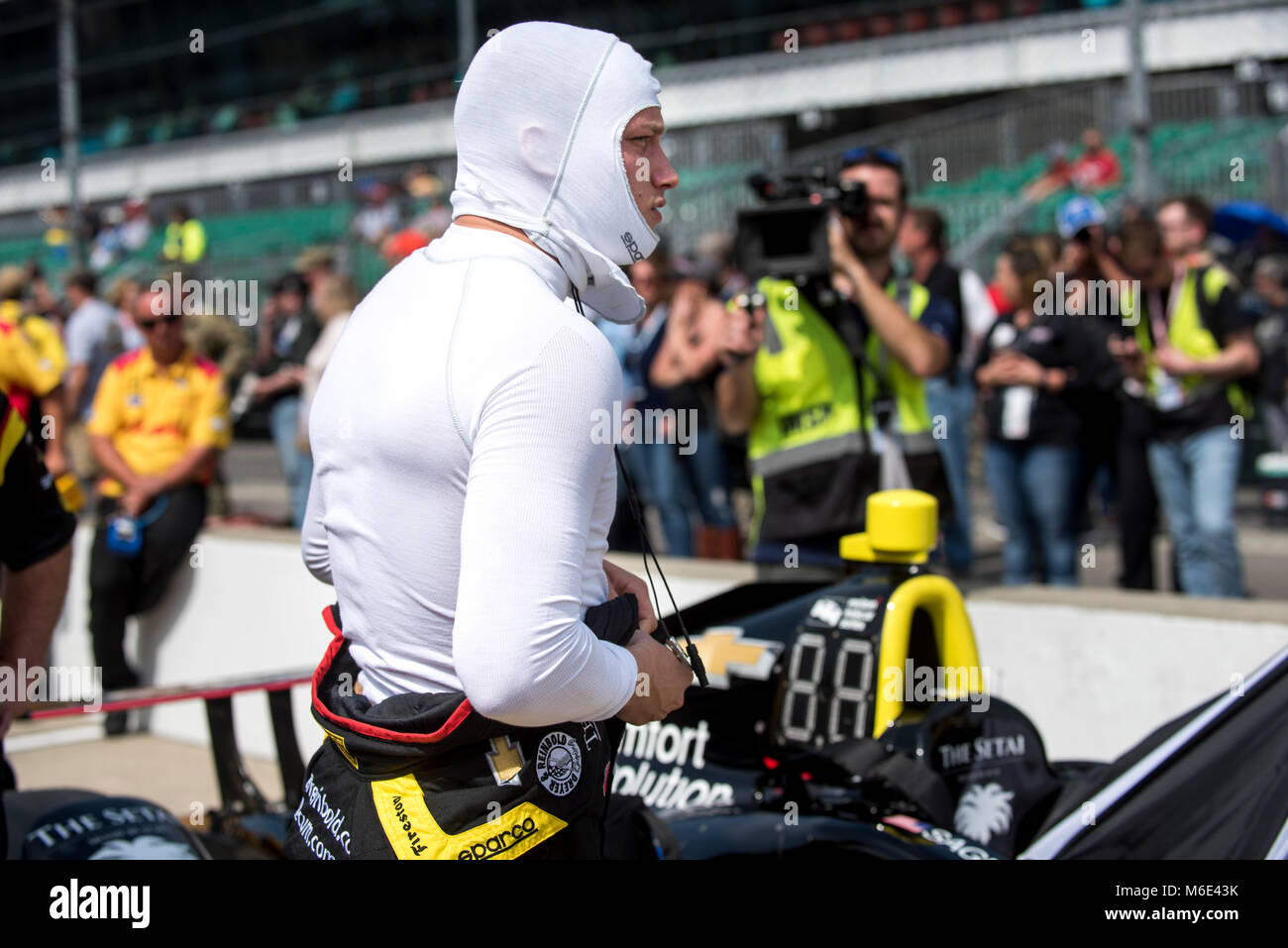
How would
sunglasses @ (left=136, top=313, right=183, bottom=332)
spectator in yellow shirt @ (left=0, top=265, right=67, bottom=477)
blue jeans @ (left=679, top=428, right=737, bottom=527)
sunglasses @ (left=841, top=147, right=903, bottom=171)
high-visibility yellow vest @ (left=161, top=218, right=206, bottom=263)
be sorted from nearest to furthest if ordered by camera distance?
1. sunglasses @ (left=841, top=147, right=903, bottom=171)
2. spectator in yellow shirt @ (left=0, top=265, right=67, bottom=477)
3. sunglasses @ (left=136, top=313, right=183, bottom=332)
4. blue jeans @ (left=679, top=428, right=737, bottom=527)
5. high-visibility yellow vest @ (left=161, top=218, right=206, bottom=263)

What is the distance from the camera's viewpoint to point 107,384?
630 cm

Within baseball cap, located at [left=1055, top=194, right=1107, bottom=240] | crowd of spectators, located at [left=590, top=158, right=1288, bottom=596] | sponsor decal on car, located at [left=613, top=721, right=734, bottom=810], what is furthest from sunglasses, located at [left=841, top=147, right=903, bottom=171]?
baseball cap, located at [left=1055, top=194, right=1107, bottom=240]

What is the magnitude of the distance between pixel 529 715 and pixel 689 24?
24202 mm

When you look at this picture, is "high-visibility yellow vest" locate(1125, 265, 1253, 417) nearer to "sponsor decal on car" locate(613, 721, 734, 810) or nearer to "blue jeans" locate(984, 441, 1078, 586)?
"blue jeans" locate(984, 441, 1078, 586)

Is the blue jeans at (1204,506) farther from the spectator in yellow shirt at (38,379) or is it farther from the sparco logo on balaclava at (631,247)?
the spectator in yellow shirt at (38,379)

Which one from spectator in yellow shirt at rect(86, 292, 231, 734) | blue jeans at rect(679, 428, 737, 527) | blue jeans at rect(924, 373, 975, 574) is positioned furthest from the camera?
blue jeans at rect(679, 428, 737, 527)

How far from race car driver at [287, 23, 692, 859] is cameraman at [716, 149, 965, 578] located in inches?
79.0

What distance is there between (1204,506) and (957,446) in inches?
68.4

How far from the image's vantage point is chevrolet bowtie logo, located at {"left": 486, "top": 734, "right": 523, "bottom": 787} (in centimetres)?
167

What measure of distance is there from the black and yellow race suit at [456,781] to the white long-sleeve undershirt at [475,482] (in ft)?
0.16

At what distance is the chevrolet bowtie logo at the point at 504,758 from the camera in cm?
167

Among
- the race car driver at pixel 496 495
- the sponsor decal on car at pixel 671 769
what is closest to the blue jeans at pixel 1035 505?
the sponsor decal on car at pixel 671 769
